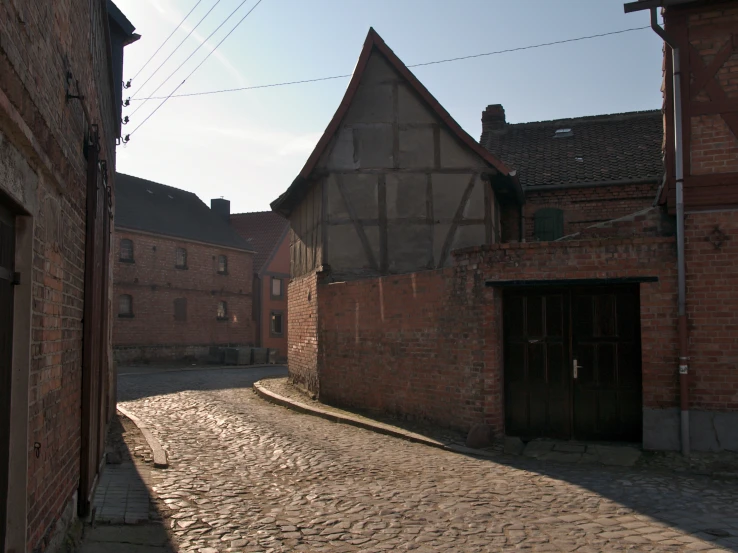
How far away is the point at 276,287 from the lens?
4066 cm

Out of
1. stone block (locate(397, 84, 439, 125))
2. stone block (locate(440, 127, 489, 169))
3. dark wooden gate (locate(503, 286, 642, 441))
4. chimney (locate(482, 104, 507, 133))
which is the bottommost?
dark wooden gate (locate(503, 286, 642, 441))

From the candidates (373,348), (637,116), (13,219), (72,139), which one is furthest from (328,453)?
(637,116)

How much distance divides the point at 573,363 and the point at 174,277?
26.9 metres

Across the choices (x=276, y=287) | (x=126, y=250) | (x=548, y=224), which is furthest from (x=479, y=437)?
(x=276, y=287)

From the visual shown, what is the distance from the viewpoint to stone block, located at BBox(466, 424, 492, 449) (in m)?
9.73

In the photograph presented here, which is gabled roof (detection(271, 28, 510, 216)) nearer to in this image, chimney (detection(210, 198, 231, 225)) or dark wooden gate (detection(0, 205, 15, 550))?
dark wooden gate (detection(0, 205, 15, 550))

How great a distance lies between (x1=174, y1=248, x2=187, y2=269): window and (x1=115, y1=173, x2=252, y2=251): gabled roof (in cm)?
75

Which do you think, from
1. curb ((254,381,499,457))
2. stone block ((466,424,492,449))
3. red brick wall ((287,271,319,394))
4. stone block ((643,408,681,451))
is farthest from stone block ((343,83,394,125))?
stone block ((643,408,681,451))

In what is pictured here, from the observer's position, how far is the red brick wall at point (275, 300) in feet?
129

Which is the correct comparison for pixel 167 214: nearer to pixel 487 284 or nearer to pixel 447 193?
pixel 447 193

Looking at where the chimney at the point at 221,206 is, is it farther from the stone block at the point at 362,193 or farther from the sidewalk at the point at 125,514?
the sidewalk at the point at 125,514

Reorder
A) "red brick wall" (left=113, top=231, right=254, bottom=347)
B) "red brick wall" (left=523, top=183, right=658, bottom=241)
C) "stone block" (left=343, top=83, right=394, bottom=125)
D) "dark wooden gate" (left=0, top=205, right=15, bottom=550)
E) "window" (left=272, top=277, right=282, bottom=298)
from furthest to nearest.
→ 1. "window" (left=272, top=277, right=282, bottom=298)
2. "red brick wall" (left=113, top=231, right=254, bottom=347)
3. "red brick wall" (left=523, top=183, right=658, bottom=241)
4. "stone block" (left=343, top=83, right=394, bottom=125)
5. "dark wooden gate" (left=0, top=205, right=15, bottom=550)

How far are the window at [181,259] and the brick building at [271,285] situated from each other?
17.7ft

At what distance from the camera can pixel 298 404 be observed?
13820mm
